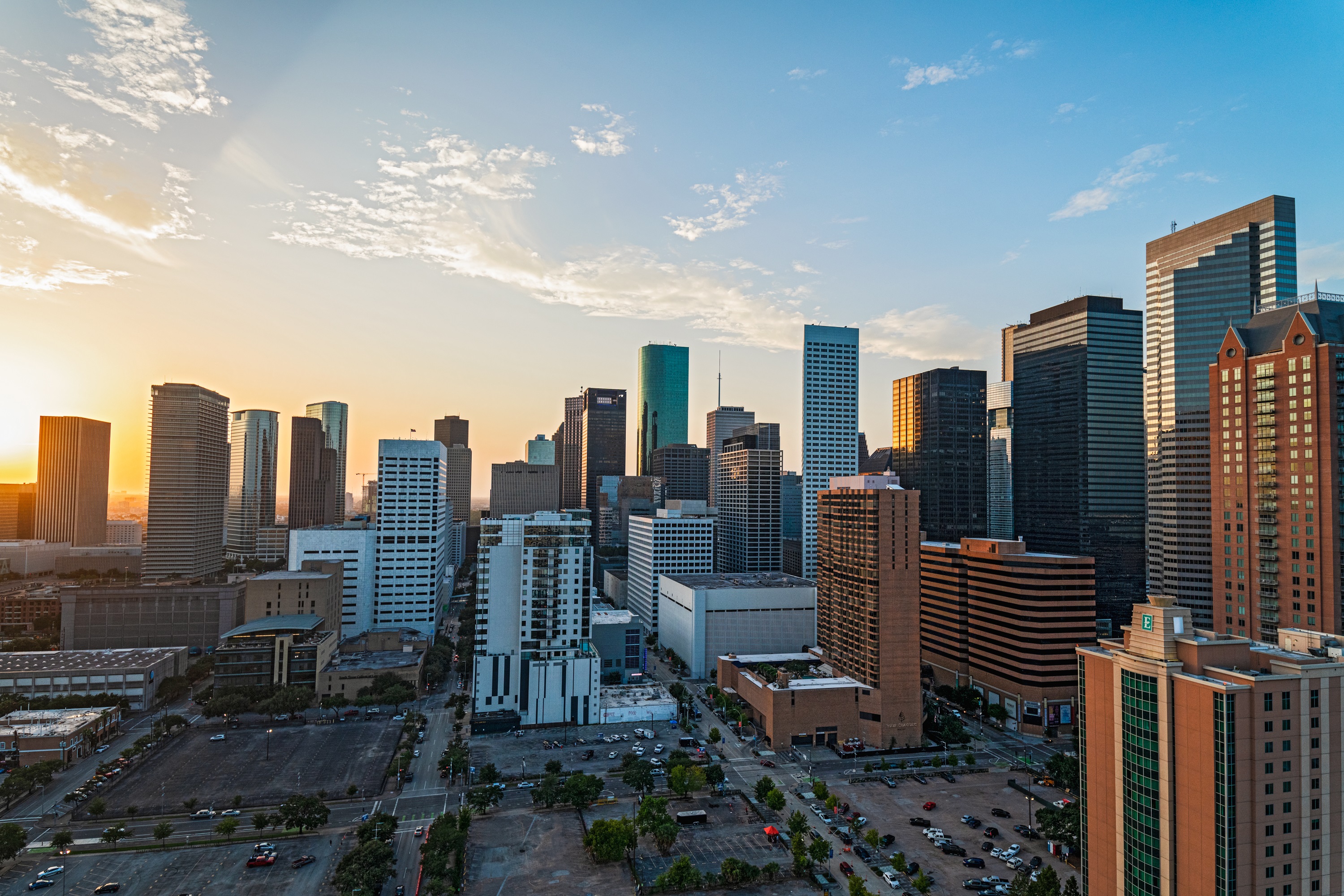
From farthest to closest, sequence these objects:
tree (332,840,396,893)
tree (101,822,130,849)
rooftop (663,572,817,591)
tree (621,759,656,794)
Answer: rooftop (663,572,817,591) < tree (621,759,656,794) < tree (101,822,130,849) < tree (332,840,396,893)

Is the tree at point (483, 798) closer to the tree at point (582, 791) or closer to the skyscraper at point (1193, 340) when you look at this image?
the tree at point (582, 791)

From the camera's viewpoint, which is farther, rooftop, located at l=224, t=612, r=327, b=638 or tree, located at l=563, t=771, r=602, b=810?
rooftop, located at l=224, t=612, r=327, b=638

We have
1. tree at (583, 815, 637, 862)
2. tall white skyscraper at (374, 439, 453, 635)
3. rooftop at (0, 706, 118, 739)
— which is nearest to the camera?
tree at (583, 815, 637, 862)

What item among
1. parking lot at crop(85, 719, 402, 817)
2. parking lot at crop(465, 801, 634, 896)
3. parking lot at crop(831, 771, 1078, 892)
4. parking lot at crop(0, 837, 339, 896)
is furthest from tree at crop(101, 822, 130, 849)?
parking lot at crop(831, 771, 1078, 892)

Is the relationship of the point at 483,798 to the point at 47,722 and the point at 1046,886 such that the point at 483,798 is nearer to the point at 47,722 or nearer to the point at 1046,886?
the point at 1046,886

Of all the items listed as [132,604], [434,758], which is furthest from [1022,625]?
[132,604]

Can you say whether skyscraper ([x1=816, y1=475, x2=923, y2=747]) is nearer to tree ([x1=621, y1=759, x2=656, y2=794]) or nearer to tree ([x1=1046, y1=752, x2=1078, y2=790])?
tree ([x1=1046, y1=752, x2=1078, y2=790])

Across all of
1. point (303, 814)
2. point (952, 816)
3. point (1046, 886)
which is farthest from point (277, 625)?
point (1046, 886)
